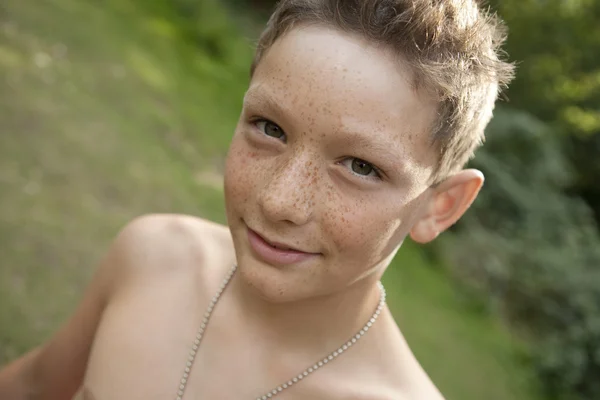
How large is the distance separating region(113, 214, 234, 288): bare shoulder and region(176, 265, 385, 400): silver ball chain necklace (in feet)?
0.33

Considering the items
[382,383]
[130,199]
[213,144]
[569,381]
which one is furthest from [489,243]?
[382,383]

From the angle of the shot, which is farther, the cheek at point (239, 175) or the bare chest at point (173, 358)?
the bare chest at point (173, 358)

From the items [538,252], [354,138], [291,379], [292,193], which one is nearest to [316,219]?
[292,193]

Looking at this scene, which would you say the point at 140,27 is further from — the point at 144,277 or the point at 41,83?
the point at 144,277

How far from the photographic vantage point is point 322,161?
142 cm

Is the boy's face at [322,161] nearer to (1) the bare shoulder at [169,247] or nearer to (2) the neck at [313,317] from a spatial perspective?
(2) the neck at [313,317]

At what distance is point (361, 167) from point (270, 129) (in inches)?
8.3

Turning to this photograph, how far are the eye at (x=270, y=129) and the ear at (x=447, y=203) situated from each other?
0.40 meters

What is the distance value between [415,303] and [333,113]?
4630 millimetres

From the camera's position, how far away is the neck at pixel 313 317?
1676 millimetres

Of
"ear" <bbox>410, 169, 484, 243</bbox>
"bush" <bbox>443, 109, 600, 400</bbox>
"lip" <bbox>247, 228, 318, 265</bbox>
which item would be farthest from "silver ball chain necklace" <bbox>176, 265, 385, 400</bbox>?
"bush" <bbox>443, 109, 600, 400</bbox>

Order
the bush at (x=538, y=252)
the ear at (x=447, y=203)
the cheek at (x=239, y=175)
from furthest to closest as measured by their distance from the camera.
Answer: the bush at (x=538, y=252) < the ear at (x=447, y=203) < the cheek at (x=239, y=175)

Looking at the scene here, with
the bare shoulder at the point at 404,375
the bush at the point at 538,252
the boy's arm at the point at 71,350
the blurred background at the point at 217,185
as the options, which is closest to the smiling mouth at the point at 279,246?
the bare shoulder at the point at 404,375

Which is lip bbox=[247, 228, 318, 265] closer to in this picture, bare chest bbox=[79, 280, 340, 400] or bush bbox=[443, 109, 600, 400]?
bare chest bbox=[79, 280, 340, 400]
